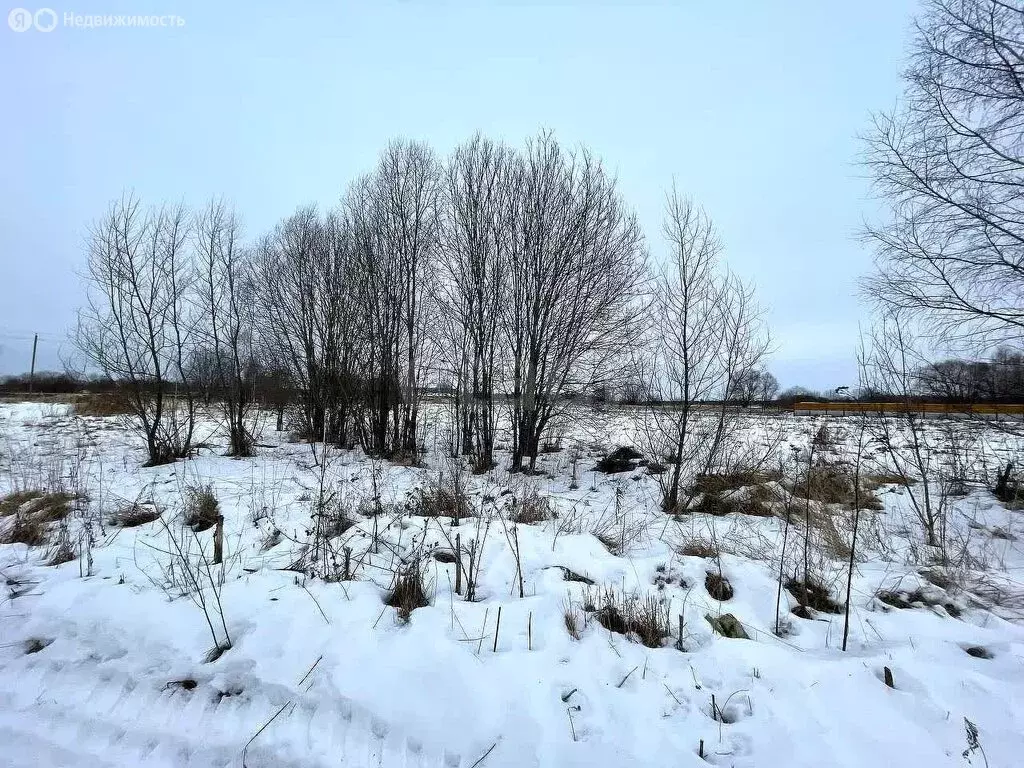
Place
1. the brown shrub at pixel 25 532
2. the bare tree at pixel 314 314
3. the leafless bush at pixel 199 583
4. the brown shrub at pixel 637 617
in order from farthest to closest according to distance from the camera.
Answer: the bare tree at pixel 314 314 → the brown shrub at pixel 25 532 → the brown shrub at pixel 637 617 → the leafless bush at pixel 199 583

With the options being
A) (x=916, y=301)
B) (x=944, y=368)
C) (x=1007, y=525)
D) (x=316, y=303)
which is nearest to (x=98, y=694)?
(x=1007, y=525)

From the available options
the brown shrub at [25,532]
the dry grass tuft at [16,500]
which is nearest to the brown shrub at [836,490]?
the brown shrub at [25,532]

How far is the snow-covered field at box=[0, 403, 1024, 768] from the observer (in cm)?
210

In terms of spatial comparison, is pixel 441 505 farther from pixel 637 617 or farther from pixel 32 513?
pixel 32 513

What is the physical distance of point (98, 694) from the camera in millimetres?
2492

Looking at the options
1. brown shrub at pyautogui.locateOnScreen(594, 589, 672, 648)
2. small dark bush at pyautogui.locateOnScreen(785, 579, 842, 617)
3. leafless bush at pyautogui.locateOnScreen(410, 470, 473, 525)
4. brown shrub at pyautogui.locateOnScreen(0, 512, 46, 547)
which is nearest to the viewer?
brown shrub at pyautogui.locateOnScreen(594, 589, 672, 648)

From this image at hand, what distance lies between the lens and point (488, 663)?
256cm

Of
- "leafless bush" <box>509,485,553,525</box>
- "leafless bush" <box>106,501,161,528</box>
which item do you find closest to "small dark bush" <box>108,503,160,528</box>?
"leafless bush" <box>106,501,161,528</box>

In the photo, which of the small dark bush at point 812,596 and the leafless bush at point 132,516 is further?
the leafless bush at point 132,516

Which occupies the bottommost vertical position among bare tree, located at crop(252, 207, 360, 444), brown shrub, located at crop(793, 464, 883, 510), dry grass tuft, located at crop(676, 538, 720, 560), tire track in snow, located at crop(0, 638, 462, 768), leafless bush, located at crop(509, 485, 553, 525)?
tire track in snow, located at crop(0, 638, 462, 768)

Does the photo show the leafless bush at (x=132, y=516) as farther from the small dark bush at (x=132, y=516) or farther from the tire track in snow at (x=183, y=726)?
the tire track in snow at (x=183, y=726)

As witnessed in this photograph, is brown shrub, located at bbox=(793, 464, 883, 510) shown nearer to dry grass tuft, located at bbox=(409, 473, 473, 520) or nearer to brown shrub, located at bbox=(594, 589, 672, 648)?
brown shrub, located at bbox=(594, 589, 672, 648)

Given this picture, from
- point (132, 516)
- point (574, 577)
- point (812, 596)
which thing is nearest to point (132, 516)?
point (132, 516)

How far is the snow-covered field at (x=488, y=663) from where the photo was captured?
82.7 inches
